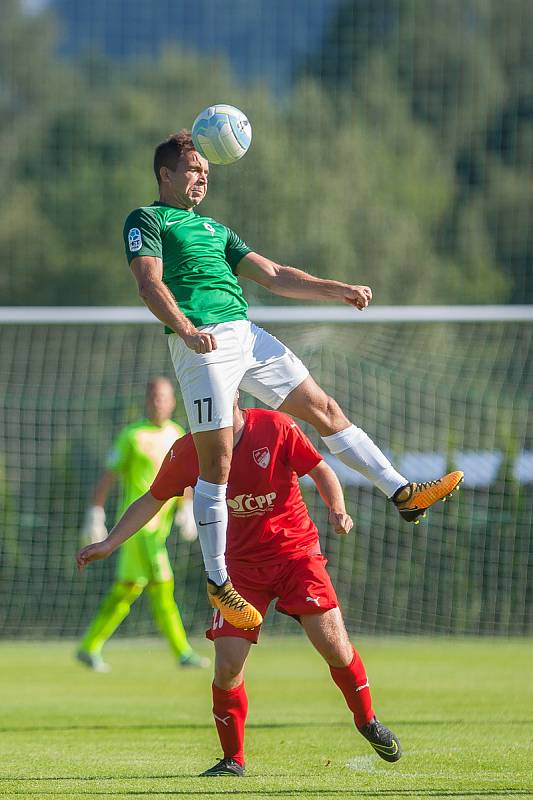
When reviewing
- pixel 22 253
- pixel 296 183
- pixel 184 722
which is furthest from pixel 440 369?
pixel 22 253

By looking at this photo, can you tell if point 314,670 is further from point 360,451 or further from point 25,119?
point 25,119

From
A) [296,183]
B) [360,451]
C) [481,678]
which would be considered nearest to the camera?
[360,451]

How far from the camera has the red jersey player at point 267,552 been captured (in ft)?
22.0

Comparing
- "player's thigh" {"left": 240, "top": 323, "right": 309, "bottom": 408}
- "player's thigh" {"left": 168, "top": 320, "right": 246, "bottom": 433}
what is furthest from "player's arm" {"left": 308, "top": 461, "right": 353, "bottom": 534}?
"player's thigh" {"left": 168, "top": 320, "right": 246, "bottom": 433}

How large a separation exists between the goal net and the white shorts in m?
7.63

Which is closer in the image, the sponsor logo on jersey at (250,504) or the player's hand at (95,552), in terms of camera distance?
the player's hand at (95,552)

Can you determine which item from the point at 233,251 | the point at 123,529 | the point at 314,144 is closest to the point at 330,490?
the point at 123,529

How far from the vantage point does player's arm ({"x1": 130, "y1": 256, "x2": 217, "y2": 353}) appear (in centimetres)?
646

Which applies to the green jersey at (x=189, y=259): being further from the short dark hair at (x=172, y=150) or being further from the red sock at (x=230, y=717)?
the red sock at (x=230, y=717)

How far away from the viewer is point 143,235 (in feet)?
21.7

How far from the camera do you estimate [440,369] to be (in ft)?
59.4

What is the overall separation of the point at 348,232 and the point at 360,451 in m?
31.9

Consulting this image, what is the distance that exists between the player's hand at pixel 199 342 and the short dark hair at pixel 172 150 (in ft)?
3.15

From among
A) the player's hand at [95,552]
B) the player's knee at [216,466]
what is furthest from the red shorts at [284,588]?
the player's hand at [95,552]
